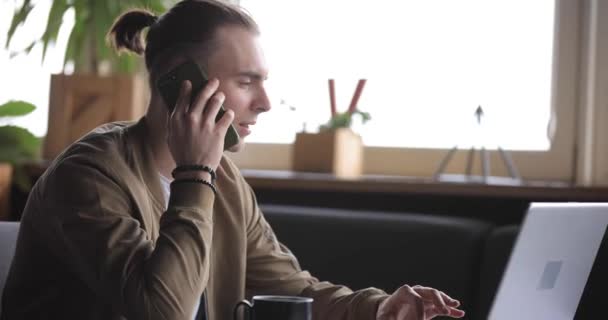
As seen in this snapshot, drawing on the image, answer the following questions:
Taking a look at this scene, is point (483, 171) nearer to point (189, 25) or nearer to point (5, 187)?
point (189, 25)

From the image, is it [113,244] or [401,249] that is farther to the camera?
[401,249]

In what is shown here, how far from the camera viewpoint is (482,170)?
93.9 inches

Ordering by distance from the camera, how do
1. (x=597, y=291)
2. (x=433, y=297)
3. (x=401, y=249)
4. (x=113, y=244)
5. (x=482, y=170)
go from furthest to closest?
1. (x=482, y=170)
2. (x=401, y=249)
3. (x=597, y=291)
4. (x=433, y=297)
5. (x=113, y=244)

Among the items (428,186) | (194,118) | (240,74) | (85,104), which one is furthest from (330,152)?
(194,118)

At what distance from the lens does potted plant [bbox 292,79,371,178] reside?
2.41 m

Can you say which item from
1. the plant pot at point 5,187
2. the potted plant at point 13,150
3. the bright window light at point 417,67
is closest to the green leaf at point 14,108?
the potted plant at point 13,150

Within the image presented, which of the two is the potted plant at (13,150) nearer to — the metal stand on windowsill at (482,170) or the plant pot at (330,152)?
the plant pot at (330,152)

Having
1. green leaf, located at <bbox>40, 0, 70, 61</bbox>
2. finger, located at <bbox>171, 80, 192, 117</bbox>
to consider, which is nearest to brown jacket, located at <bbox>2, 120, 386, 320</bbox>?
finger, located at <bbox>171, 80, 192, 117</bbox>

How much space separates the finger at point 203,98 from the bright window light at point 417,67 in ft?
2.82

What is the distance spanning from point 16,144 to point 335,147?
35.5 inches

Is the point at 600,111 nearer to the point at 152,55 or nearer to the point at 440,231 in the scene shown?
the point at 440,231

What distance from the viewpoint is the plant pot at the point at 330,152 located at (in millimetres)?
2410

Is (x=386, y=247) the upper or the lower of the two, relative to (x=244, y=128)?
lower

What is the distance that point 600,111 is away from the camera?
7.63 ft
